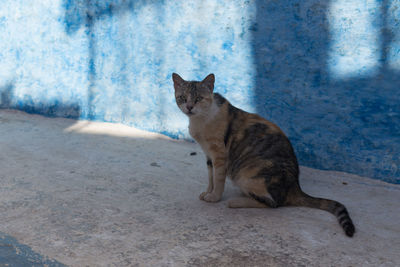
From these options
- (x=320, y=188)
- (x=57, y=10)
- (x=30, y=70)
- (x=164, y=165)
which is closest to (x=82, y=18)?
(x=57, y=10)

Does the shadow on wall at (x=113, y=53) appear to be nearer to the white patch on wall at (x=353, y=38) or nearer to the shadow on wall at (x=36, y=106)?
the shadow on wall at (x=36, y=106)

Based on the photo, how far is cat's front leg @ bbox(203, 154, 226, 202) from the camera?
2811 millimetres

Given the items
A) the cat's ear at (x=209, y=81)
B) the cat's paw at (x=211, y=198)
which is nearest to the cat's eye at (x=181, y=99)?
the cat's ear at (x=209, y=81)

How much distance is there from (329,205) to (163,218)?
1.14 m

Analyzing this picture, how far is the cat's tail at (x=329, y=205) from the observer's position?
2344 millimetres

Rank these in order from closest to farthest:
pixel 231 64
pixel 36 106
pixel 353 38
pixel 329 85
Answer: pixel 353 38 < pixel 329 85 < pixel 231 64 < pixel 36 106

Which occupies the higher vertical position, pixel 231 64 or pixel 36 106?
pixel 231 64

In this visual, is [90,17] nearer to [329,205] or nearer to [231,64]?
[231,64]

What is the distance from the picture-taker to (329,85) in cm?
353

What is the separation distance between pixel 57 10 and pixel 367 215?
5.07 meters

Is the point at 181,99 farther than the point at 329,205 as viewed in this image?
Yes

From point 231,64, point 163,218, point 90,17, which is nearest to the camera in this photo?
point 163,218

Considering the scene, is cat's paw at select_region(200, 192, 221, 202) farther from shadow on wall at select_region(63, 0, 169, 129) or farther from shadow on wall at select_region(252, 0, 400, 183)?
shadow on wall at select_region(63, 0, 169, 129)

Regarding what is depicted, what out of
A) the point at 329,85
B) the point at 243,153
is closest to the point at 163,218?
the point at 243,153
